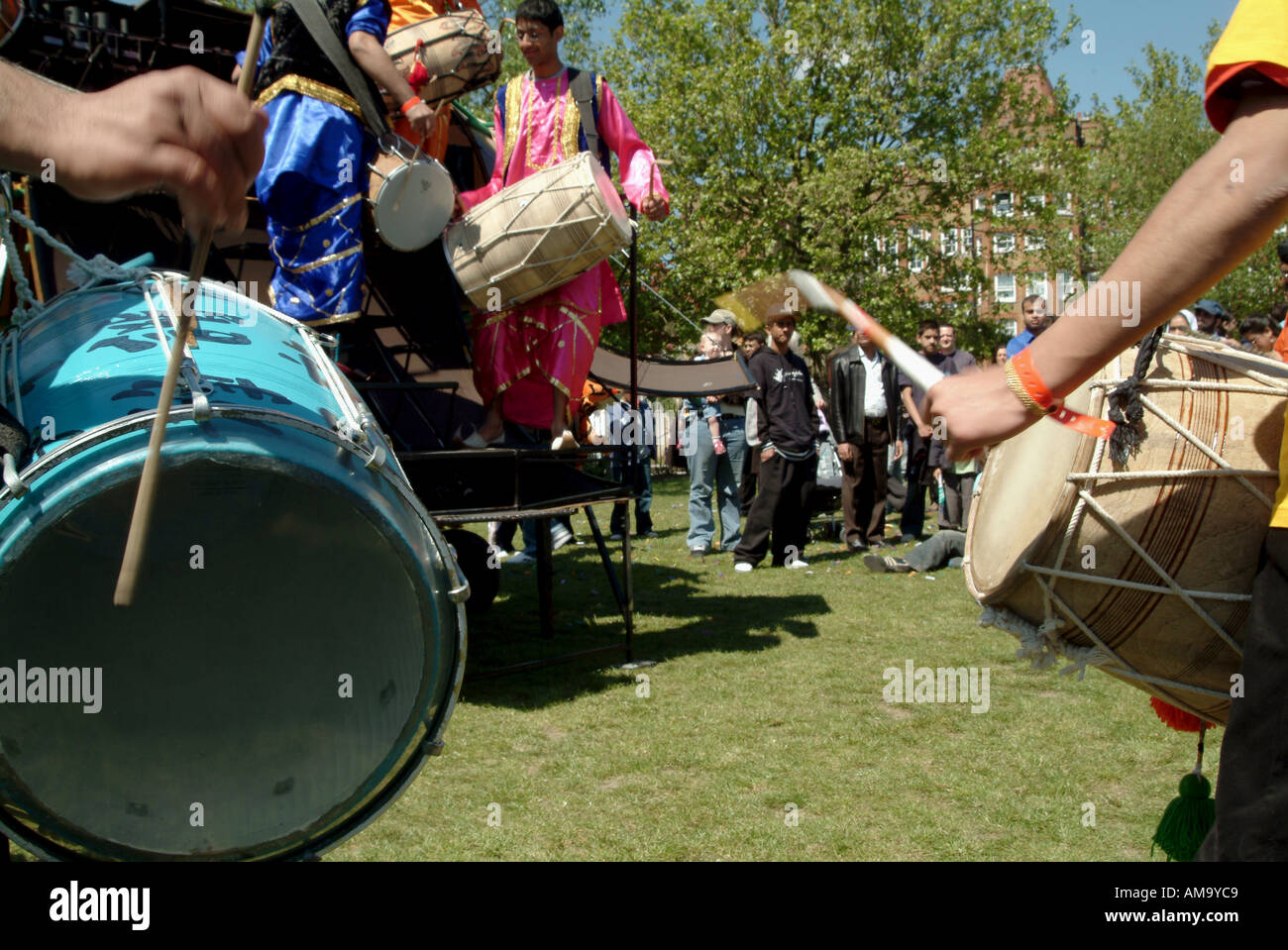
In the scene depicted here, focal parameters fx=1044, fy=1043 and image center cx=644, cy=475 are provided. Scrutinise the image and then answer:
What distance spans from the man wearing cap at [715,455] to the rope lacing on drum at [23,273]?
6963 mm

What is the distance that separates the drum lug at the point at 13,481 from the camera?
4.87 feet

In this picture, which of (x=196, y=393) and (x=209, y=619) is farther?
(x=209, y=619)

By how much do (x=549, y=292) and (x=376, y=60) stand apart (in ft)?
4.11

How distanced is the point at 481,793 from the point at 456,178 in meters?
4.03

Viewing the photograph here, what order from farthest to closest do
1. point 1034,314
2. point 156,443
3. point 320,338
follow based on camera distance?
point 1034,314
point 320,338
point 156,443

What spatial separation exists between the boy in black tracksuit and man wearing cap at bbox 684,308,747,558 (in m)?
0.70

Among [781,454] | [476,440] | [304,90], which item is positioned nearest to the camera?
[304,90]

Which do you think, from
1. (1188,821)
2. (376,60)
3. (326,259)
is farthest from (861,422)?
(1188,821)

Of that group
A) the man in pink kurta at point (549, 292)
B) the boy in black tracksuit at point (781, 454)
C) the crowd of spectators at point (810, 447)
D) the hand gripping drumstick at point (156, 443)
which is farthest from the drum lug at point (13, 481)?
the boy in black tracksuit at point (781, 454)

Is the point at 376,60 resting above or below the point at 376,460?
above

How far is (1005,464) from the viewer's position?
2.24 meters

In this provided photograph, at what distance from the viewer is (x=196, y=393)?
1577mm

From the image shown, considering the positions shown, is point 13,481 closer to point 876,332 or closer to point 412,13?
point 876,332

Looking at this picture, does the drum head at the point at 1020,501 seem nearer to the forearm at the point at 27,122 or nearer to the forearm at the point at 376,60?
the forearm at the point at 27,122
